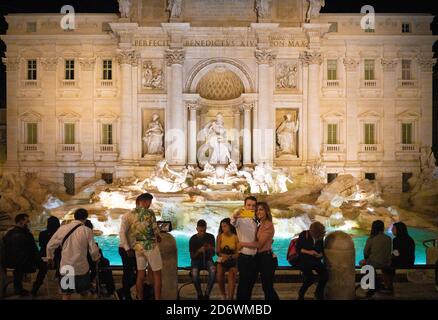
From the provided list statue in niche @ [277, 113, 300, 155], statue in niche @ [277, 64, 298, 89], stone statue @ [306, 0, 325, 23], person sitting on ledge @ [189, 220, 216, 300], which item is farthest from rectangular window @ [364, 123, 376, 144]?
person sitting on ledge @ [189, 220, 216, 300]

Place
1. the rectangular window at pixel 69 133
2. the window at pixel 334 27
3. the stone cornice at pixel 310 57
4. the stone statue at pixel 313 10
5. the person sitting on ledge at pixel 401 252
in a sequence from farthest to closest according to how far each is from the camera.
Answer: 1. the rectangular window at pixel 69 133
2. the window at pixel 334 27
3. the stone cornice at pixel 310 57
4. the stone statue at pixel 313 10
5. the person sitting on ledge at pixel 401 252

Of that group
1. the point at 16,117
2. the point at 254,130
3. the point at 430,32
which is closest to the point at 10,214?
the point at 16,117

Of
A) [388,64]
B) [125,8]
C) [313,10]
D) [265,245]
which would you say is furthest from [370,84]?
[265,245]

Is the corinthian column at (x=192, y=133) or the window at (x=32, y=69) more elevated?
the window at (x=32, y=69)

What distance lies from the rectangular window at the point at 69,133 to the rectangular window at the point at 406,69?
745 inches

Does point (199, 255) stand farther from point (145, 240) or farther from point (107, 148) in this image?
point (107, 148)

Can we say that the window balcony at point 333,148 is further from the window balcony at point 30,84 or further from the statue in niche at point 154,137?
the window balcony at point 30,84

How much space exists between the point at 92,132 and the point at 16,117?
4431 millimetres

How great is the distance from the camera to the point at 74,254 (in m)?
7.20

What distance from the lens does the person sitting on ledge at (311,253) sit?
7707mm

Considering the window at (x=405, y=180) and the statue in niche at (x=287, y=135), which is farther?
the window at (x=405, y=180)

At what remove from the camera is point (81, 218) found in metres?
7.39

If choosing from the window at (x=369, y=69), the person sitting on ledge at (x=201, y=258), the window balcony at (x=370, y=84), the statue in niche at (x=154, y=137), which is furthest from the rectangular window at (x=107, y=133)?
the person sitting on ledge at (x=201, y=258)
